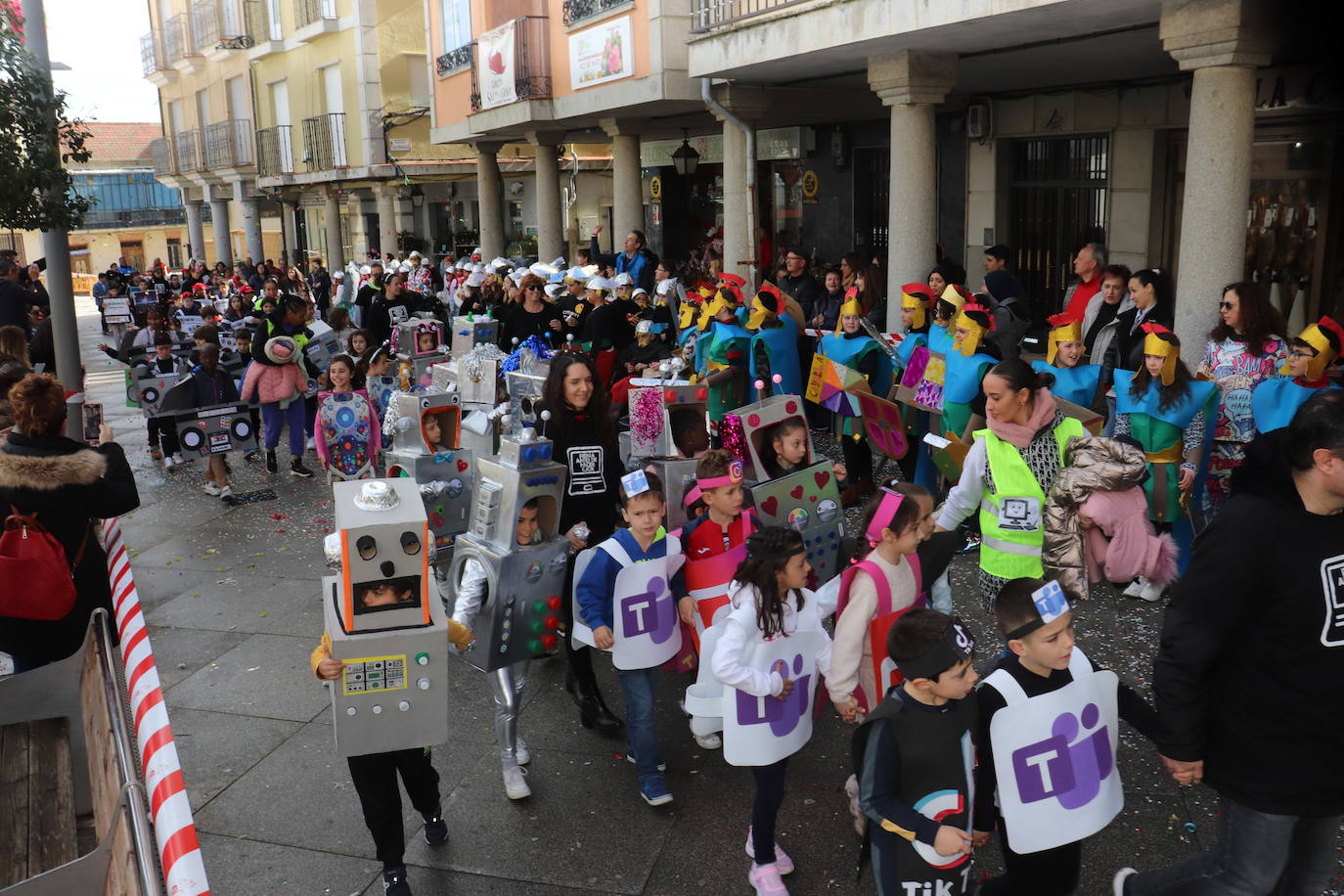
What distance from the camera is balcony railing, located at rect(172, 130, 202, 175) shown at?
41.8 metres

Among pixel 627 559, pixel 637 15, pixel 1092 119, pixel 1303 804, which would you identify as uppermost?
pixel 637 15

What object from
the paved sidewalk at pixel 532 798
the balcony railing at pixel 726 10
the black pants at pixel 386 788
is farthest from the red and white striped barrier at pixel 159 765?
the balcony railing at pixel 726 10

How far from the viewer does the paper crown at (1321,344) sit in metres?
6.58

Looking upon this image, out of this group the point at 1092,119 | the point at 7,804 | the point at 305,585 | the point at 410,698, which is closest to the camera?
the point at 410,698

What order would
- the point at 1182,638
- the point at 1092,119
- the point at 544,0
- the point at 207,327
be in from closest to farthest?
the point at 1182,638 < the point at 207,327 < the point at 1092,119 < the point at 544,0

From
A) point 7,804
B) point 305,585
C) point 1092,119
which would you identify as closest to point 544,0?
point 1092,119

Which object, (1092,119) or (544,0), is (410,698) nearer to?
(1092,119)

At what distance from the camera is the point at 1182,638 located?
327cm

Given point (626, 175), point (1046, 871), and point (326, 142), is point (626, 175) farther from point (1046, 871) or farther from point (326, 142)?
point (326, 142)

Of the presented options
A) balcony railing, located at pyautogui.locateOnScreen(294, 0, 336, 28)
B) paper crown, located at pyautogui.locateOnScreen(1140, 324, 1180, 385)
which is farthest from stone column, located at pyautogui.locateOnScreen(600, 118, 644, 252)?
balcony railing, located at pyautogui.locateOnScreen(294, 0, 336, 28)

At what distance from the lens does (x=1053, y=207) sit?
14.9 m

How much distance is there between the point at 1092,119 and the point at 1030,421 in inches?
397

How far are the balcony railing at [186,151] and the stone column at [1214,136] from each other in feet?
130

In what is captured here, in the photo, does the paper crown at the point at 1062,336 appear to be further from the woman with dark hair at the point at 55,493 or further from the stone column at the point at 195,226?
the stone column at the point at 195,226
